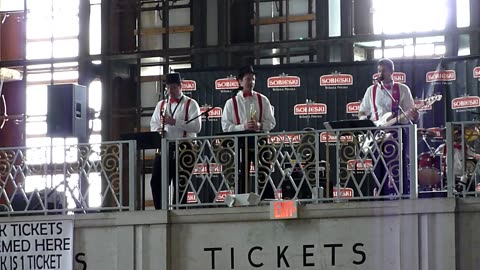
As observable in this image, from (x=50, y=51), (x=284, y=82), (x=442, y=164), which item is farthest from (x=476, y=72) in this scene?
(x=50, y=51)

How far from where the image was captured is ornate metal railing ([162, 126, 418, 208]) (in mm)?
13289

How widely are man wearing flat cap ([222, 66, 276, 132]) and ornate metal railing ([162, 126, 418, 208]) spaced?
1.56ft

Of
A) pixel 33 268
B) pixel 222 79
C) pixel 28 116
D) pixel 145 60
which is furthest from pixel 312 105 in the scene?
pixel 33 268

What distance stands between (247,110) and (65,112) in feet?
6.97

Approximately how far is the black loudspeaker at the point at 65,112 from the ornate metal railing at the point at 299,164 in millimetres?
1495

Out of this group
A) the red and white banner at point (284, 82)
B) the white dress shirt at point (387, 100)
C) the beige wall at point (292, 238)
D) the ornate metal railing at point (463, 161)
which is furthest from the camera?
the red and white banner at point (284, 82)

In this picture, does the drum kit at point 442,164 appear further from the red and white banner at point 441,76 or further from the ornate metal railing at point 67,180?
the red and white banner at point 441,76

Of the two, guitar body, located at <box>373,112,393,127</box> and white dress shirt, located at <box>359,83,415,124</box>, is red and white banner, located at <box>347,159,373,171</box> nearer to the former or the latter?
guitar body, located at <box>373,112,393,127</box>

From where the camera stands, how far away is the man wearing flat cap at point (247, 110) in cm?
1475

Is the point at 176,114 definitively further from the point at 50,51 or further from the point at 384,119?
the point at 50,51

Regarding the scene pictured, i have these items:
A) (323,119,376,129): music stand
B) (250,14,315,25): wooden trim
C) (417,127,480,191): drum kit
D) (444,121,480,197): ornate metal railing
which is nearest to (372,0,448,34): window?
(250,14,315,25): wooden trim

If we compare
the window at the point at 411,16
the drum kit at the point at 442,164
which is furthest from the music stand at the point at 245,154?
the window at the point at 411,16

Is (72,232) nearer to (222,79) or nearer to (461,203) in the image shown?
(461,203)

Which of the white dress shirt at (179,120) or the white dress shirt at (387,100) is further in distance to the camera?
the white dress shirt at (179,120)
